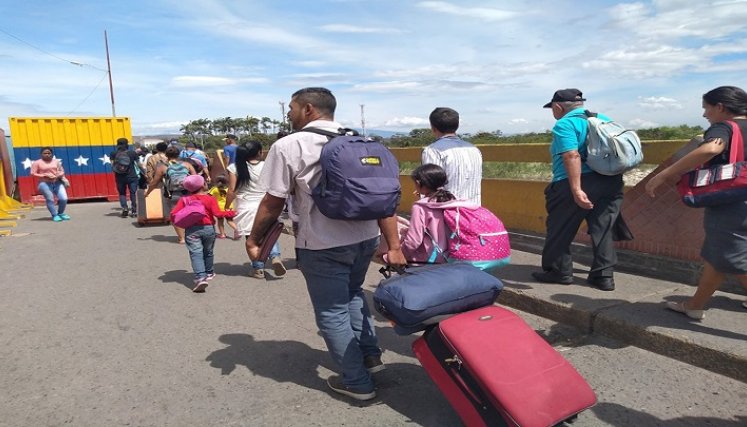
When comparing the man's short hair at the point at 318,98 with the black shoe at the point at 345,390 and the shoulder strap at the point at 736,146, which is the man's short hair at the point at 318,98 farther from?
the shoulder strap at the point at 736,146

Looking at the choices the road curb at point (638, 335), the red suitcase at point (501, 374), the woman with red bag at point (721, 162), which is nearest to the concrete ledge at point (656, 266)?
the road curb at point (638, 335)

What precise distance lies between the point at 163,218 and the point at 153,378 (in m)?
7.70

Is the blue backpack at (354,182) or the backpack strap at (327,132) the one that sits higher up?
the backpack strap at (327,132)

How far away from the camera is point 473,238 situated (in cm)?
325

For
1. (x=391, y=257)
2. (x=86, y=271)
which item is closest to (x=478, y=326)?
(x=391, y=257)

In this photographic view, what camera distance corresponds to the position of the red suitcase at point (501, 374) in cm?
239

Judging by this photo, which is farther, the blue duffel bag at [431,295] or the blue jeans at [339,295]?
the blue jeans at [339,295]

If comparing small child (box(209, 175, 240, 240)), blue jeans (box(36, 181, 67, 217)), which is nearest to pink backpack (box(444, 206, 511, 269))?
small child (box(209, 175, 240, 240))

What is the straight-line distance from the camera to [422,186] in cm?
347

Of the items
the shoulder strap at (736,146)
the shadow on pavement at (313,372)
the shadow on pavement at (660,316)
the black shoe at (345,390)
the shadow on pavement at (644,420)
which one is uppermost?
the shoulder strap at (736,146)

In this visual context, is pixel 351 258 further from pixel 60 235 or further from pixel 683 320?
pixel 60 235

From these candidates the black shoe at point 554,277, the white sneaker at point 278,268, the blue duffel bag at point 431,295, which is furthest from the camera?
the white sneaker at point 278,268

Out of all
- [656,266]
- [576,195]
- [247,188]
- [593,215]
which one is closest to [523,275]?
[593,215]

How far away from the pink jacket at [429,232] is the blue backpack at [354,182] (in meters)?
0.46
